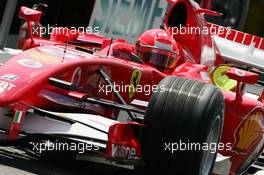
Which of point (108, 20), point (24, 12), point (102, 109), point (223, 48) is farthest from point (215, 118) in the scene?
point (108, 20)

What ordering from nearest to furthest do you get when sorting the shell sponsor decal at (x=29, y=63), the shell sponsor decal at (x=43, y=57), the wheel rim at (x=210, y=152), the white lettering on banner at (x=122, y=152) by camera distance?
the white lettering on banner at (x=122, y=152)
the wheel rim at (x=210, y=152)
the shell sponsor decal at (x=29, y=63)
the shell sponsor decal at (x=43, y=57)

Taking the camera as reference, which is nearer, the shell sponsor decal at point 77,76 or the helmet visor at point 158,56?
the shell sponsor decal at point 77,76

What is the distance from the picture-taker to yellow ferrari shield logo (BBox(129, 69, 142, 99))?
6.93m

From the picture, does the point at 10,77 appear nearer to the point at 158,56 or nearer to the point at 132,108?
the point at 132,108

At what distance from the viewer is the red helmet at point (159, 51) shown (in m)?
7.69

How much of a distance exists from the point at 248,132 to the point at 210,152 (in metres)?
1.22

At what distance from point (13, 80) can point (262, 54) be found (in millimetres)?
4657

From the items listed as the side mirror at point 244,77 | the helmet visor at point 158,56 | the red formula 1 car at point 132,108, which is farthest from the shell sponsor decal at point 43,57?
the side mirror at point 244,77

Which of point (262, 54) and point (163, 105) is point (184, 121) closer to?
point (163, 105)

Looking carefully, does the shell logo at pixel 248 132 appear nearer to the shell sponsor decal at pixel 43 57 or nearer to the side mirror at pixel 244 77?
the side mirror at pixel 244 77

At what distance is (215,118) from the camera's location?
238 inches

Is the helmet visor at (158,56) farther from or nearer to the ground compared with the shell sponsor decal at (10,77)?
farther from the ground

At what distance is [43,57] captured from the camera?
6.64 meters

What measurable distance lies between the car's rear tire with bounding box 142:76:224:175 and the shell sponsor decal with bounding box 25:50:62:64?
105cm
